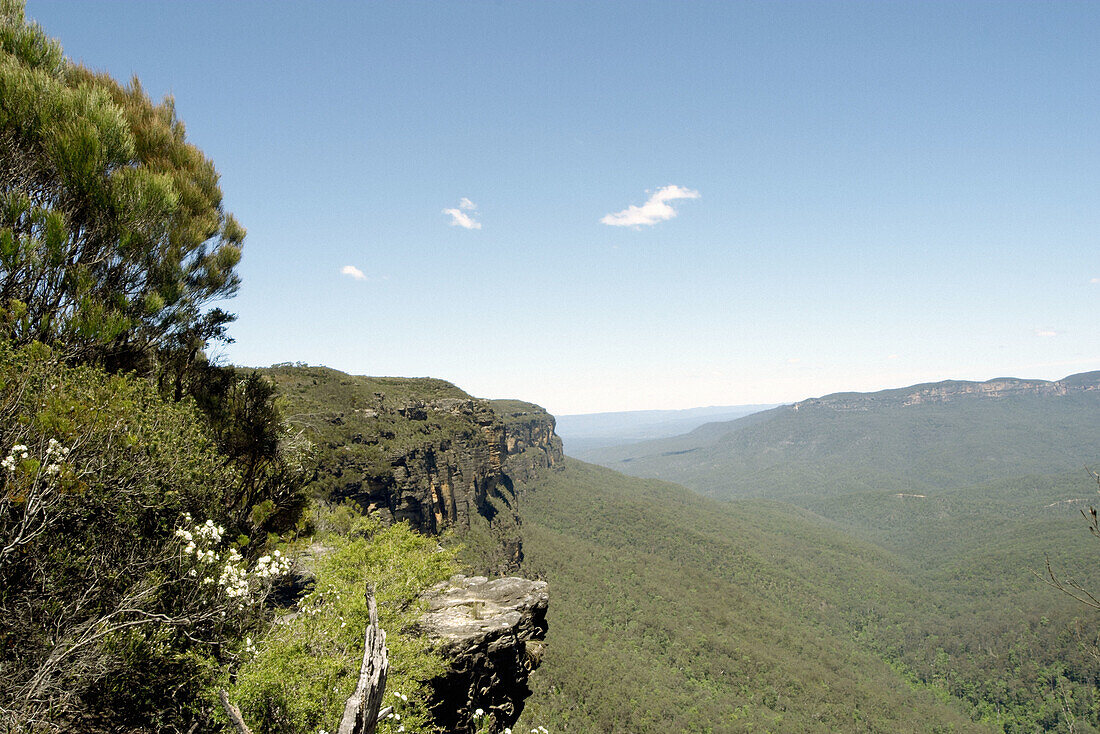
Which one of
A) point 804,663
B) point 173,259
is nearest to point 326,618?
point 173,259

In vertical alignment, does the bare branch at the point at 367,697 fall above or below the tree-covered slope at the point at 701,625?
above

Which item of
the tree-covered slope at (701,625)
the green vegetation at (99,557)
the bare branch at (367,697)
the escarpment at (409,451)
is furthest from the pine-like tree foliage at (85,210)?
the tree-covered slope at (701,625)

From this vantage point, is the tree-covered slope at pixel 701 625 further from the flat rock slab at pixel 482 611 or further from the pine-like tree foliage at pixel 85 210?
the pine-like tree foliage at pixel 85 210

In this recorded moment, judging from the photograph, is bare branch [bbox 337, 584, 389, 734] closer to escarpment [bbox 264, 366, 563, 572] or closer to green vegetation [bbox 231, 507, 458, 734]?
green vegetation [bbox 231, 507, 458, 734]

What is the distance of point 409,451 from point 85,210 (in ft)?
141

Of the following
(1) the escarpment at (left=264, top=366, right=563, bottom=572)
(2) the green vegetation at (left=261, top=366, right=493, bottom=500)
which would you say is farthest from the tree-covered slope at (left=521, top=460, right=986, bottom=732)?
(2) the green vegetation at (left=261, top=366, right=493, bottom=500)

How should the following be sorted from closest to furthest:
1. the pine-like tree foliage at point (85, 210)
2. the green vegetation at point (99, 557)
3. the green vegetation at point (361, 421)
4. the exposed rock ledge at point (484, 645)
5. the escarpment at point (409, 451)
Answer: the green vegetation at point (99, 557), the pine-like tree foliage at point (85, 210), the exposed rock ledge at point (484, 645), the green vegetation at point (361, 421), the escarpment at point (409, 451)

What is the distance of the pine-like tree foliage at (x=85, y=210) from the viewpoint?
8102 millimetres

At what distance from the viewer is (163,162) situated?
35.3 feet

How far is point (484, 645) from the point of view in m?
16.0

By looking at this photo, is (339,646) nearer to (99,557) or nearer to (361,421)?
(99,557)

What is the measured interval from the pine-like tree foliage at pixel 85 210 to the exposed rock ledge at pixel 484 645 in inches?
485

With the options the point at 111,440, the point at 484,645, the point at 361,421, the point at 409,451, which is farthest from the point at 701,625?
the point at 111,440

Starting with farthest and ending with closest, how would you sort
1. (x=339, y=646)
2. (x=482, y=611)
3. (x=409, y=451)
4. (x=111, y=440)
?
(x=409, y=451) < (x=482, y=611) < (x=339, y=646) < (x=111, y=440)
